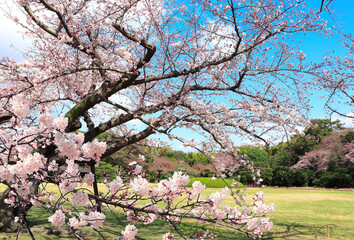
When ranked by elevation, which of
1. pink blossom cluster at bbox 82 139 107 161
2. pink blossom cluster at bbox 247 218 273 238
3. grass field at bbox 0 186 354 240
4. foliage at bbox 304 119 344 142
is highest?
foliage at bbox 304 119 344 142

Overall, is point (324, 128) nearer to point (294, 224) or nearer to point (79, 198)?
point (294, 224)

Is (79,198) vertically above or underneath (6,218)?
above

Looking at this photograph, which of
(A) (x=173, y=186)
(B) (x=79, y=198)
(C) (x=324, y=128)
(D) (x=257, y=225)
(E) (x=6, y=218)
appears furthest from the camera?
(C) (x=324, y=128)

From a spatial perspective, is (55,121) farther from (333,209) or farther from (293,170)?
(293,170)

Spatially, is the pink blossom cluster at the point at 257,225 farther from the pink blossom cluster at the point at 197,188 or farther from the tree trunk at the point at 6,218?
the tree trunk at the point at 6,218

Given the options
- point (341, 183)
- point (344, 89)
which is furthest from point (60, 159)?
point (341, 183)

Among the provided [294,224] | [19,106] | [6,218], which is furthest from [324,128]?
[19,106]

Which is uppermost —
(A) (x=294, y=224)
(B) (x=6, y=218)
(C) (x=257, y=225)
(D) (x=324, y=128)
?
(D) (x=324, y=128)

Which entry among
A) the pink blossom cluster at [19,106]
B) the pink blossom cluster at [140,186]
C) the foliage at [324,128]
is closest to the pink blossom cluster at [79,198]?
the pink blossom cluster at [140,186]

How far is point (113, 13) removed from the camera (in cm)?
602


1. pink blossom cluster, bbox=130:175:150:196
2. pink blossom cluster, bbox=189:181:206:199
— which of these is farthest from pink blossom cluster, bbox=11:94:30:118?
pink blossom cluster, bbox=189:181:206:199

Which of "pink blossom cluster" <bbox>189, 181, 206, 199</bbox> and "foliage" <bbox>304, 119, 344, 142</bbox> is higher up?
"foliage" <bbox>304, 119, 344, 142</bbox>

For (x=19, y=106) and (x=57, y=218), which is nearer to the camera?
(x=19, y=106)

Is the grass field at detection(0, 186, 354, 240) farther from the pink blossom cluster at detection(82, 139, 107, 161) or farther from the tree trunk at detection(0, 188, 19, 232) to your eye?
the pink blossom cluster at detection(82, 139, 107, 161)
